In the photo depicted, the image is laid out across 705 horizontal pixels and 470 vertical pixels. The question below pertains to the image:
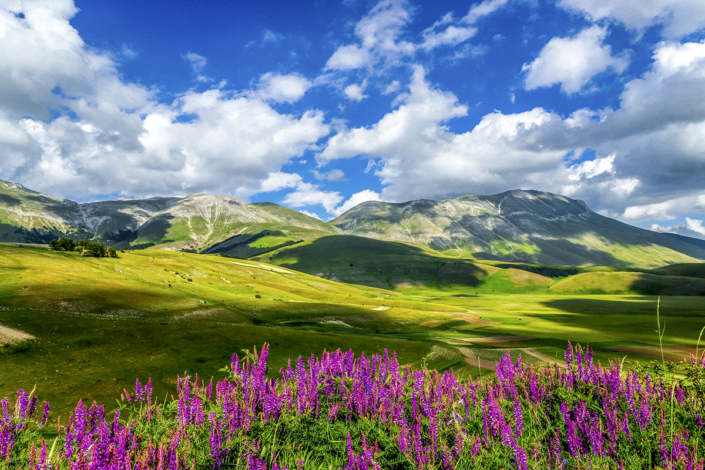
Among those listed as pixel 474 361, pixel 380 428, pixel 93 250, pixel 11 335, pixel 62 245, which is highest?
pixel 62 245

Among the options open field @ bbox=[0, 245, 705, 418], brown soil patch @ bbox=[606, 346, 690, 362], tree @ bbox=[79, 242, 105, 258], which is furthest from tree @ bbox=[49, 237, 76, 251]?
brown soil patch @ bbox=[606, 346, 690, 362]

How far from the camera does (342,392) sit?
9.82 meters

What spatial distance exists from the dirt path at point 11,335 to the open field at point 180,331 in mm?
634

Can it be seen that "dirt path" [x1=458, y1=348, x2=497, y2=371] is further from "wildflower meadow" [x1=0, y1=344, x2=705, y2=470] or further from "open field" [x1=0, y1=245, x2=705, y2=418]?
"wildflower meadow" [x1=0, y1=344, x2=705, y2=470]

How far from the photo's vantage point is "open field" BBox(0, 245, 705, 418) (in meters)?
22.8

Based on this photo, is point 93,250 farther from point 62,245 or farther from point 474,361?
point 474,361

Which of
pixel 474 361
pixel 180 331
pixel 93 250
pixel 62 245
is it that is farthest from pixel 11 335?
pixel 62 245

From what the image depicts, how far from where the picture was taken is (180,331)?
33.7 m

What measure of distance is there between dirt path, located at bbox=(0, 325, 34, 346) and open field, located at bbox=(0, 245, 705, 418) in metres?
0.63

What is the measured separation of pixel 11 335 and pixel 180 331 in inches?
476

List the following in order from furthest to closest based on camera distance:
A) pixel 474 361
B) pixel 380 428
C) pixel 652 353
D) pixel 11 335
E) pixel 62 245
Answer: pixel 62 245 < pixel 652 353 < pixel 474 361 < pixel 11 335 < pixel 380 428

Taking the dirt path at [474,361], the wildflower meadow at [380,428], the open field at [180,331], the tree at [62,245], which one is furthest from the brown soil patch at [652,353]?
the tree at [62,245]

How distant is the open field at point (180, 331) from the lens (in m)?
22.8

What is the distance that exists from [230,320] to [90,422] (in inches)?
2120
